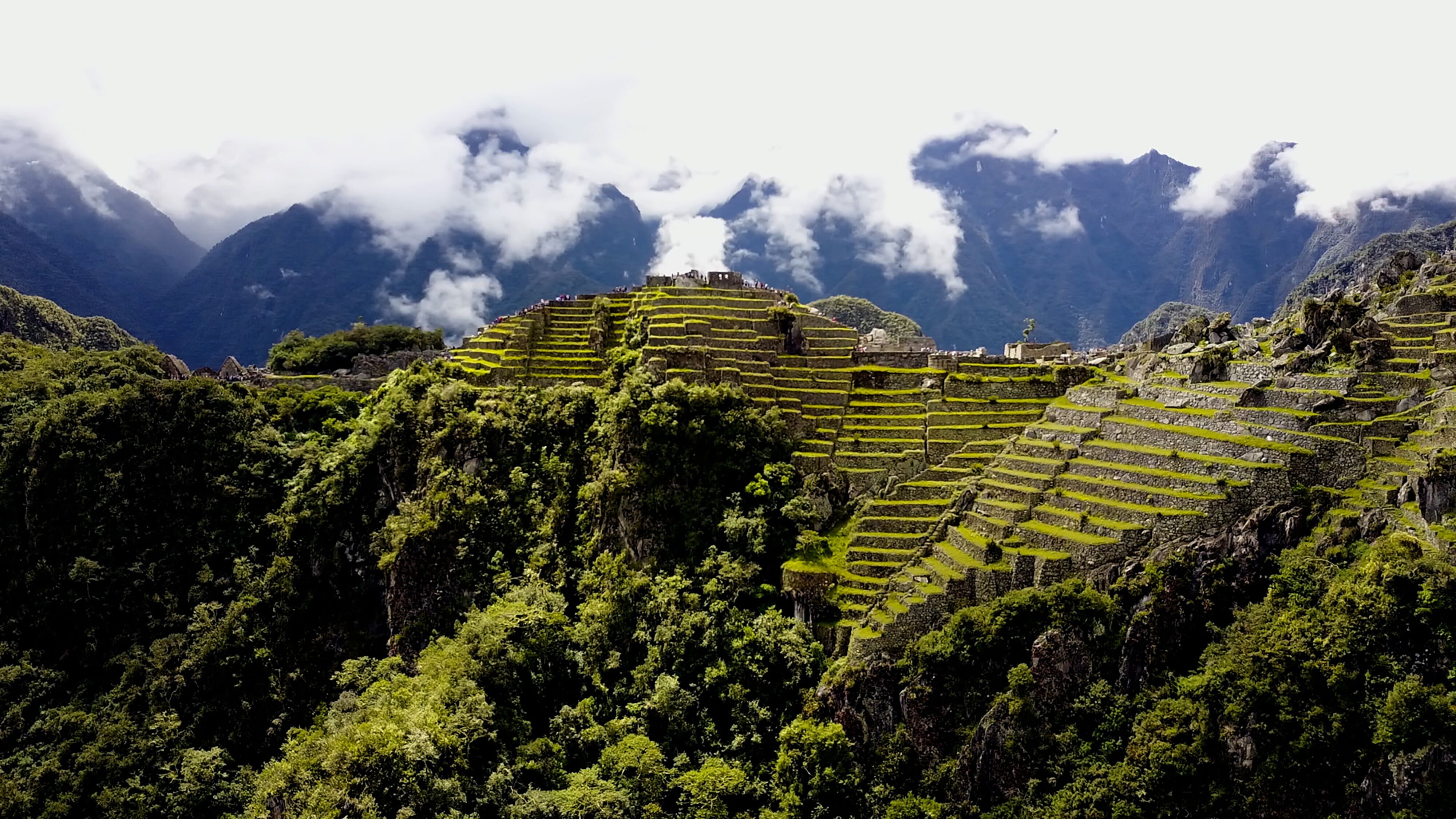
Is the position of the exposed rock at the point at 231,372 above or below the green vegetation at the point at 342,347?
below

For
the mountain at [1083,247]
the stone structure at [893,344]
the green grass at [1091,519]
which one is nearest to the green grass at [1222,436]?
the green grass at [1091,519]

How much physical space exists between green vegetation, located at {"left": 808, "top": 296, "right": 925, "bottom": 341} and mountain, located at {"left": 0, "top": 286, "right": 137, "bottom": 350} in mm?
58169

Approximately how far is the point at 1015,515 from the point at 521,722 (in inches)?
729

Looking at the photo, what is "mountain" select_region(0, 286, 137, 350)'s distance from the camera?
63.5 metres

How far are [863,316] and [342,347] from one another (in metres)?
48.6

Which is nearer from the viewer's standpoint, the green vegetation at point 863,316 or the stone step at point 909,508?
the stone step at point 909,508

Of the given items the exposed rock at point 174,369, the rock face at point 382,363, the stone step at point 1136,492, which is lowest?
the stone step at point 1136,492

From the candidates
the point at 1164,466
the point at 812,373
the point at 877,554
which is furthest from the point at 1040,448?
the point at 812,373

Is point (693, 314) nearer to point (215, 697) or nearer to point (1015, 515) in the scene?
point (1015, 515)

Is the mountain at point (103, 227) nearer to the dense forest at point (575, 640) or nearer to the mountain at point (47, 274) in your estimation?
the mountain at point (47, 274)

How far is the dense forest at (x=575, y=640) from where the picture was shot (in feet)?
71.8

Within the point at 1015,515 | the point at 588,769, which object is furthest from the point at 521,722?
the point at 1015,515

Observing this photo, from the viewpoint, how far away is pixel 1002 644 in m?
25.4

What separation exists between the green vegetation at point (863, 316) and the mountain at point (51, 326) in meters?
58.2
